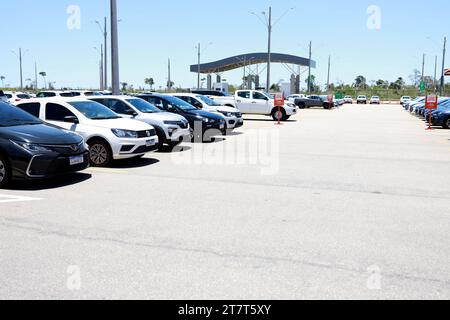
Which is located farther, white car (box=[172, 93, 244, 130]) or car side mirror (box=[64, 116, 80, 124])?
white car (box=[172, 93, 244, 130])

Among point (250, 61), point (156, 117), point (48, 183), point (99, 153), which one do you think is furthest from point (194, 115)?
point (250, 61)

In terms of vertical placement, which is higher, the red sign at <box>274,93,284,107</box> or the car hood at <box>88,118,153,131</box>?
the red sign at <box>274,93,284,107</box>

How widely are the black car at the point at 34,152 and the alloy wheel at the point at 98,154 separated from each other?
1.74 meters

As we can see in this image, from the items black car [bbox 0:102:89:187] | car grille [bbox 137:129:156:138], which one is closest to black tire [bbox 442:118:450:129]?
car grille [bbox 137:129:156:138]

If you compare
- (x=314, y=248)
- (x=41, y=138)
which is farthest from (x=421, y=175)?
(x=41, y=138)

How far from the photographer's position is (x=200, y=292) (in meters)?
4.12

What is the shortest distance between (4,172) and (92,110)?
135 inches

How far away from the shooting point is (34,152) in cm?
799

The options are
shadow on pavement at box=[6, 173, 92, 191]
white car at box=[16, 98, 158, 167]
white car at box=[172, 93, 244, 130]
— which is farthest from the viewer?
white car at box=[172, 93, 244, 130]

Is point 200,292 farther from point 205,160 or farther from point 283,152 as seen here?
point 283,152

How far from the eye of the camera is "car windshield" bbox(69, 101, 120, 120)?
10945 mm

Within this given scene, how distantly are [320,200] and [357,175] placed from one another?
2.72 metres

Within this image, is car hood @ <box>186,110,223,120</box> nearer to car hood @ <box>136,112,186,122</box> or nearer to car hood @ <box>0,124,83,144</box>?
car hood @ <box>136,112,186,122</box>

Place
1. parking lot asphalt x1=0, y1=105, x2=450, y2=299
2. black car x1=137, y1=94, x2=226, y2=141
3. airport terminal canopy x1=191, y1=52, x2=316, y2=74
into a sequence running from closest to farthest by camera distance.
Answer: parking lot asphalt x1=0, y1=105, x2=450, y2=299 → black car x1=137, y1=94, x2=226, y2=141 → airport terminal canopy x1=191, y1=52, x2=316, y2=74
